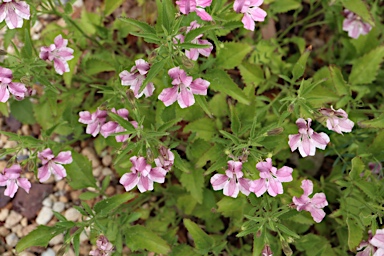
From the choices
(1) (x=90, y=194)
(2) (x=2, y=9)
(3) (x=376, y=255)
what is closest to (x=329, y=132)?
(3) (x=376, y=255)

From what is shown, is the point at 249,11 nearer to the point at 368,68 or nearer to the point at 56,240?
the point at 368,68

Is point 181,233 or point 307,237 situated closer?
point 307,237

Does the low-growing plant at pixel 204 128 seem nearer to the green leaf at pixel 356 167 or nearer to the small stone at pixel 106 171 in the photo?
the green leaf at pixel 356 167

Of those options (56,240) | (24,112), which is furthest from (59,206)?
(24,112)

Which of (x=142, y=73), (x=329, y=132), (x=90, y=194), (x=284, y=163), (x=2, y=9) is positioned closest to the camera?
(x=142, y=73)

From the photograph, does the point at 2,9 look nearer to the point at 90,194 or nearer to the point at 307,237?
the point at 90,194

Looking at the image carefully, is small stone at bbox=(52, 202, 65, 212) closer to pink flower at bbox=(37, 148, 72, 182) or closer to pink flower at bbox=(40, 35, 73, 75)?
pink flower at bbox=(37, 148, 72, 182)

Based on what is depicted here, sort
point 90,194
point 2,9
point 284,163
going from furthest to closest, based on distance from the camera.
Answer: point 284,163 → point 90,194 → point 2,9
